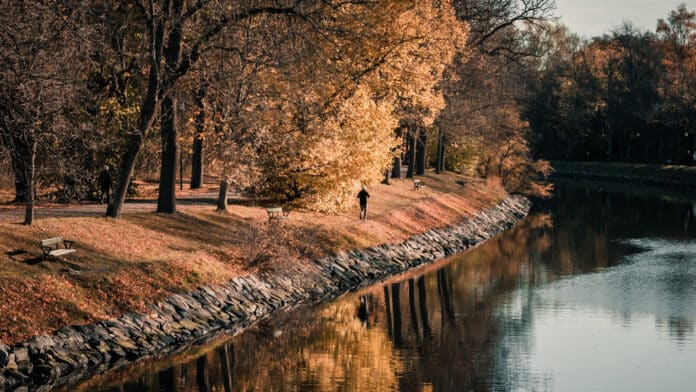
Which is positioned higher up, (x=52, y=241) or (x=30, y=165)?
(x=30, y=165)

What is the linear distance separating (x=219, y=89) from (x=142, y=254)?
6.34 m

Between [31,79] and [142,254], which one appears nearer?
[31,79]

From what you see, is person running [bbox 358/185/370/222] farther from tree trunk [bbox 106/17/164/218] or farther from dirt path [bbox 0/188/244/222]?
tree trunk [bbox 106/17/164/218]

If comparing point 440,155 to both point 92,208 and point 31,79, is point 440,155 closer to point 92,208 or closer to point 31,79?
point 92,208

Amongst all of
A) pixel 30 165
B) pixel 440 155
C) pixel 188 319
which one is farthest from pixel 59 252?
pixel 440 155

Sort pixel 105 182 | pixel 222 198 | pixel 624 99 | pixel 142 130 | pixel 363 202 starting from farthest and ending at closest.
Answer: pixel 624 99 < pixel 363 202 < pixel 222 198 < pixel 105 182 < pixel 142 130

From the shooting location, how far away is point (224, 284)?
97.9ft

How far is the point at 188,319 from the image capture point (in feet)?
87.8

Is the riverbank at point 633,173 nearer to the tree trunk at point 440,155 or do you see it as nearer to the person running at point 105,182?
the tree trunk at point 440,155

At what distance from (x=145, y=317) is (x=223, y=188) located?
13.1 m

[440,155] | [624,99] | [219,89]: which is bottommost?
[440,155]

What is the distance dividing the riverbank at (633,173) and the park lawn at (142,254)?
56636 millimetres

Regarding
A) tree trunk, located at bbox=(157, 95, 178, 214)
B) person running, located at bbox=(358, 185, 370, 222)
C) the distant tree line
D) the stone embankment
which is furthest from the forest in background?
the distant tree line

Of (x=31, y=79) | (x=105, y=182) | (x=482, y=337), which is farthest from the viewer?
(x=105, y=182)
